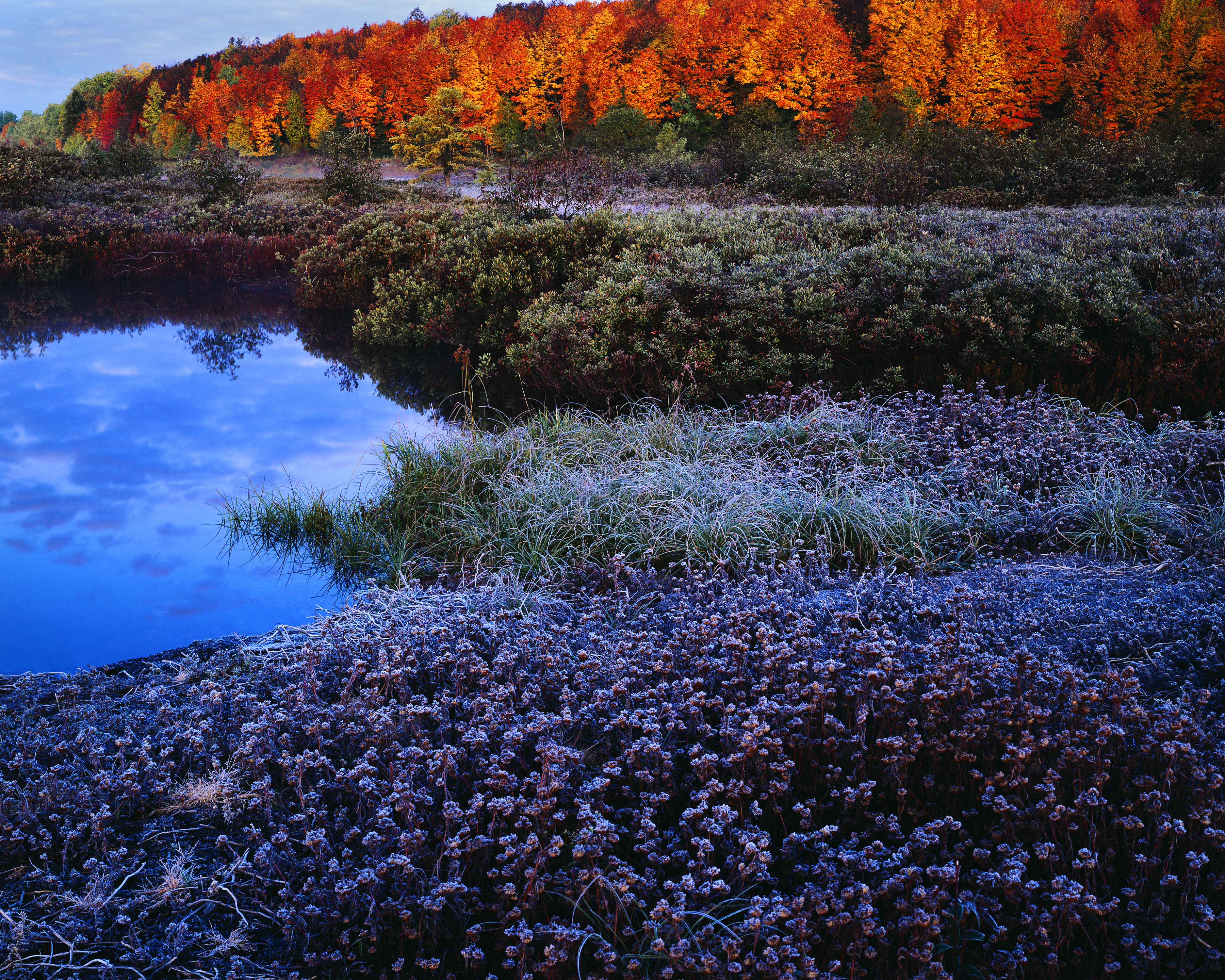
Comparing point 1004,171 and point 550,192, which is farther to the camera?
point 1004,171

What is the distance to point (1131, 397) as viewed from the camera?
6.42 metres

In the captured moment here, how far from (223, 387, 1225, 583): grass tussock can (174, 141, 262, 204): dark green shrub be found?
669 inches

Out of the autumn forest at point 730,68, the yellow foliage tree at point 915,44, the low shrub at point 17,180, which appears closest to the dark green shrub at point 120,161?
the autumn forest at point 730,68

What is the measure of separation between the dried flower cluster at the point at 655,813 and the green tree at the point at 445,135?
29.5m

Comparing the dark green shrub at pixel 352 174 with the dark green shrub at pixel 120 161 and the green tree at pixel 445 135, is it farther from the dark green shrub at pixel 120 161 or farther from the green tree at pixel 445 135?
the green tree at pixel 445 135

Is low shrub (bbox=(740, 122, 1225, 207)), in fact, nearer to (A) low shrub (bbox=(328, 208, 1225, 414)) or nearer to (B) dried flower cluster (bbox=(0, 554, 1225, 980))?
(A) low shrub (bbox=(328, 208, 1225, 414))

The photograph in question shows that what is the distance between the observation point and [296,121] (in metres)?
37.2

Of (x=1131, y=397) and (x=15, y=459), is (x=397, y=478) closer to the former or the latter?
(x=15, y=459)

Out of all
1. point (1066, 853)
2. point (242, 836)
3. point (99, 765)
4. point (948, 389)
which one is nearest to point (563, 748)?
point (242, 836)

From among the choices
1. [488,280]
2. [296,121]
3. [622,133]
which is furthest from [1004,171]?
[296,121]

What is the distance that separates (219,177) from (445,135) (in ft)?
43.2

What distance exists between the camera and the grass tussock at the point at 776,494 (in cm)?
466

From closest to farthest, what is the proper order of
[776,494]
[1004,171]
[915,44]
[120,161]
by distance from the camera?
[776,494]
[1004,171]
[120,161]
[915,44]

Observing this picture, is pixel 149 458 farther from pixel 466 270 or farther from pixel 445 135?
pixel 445 135
